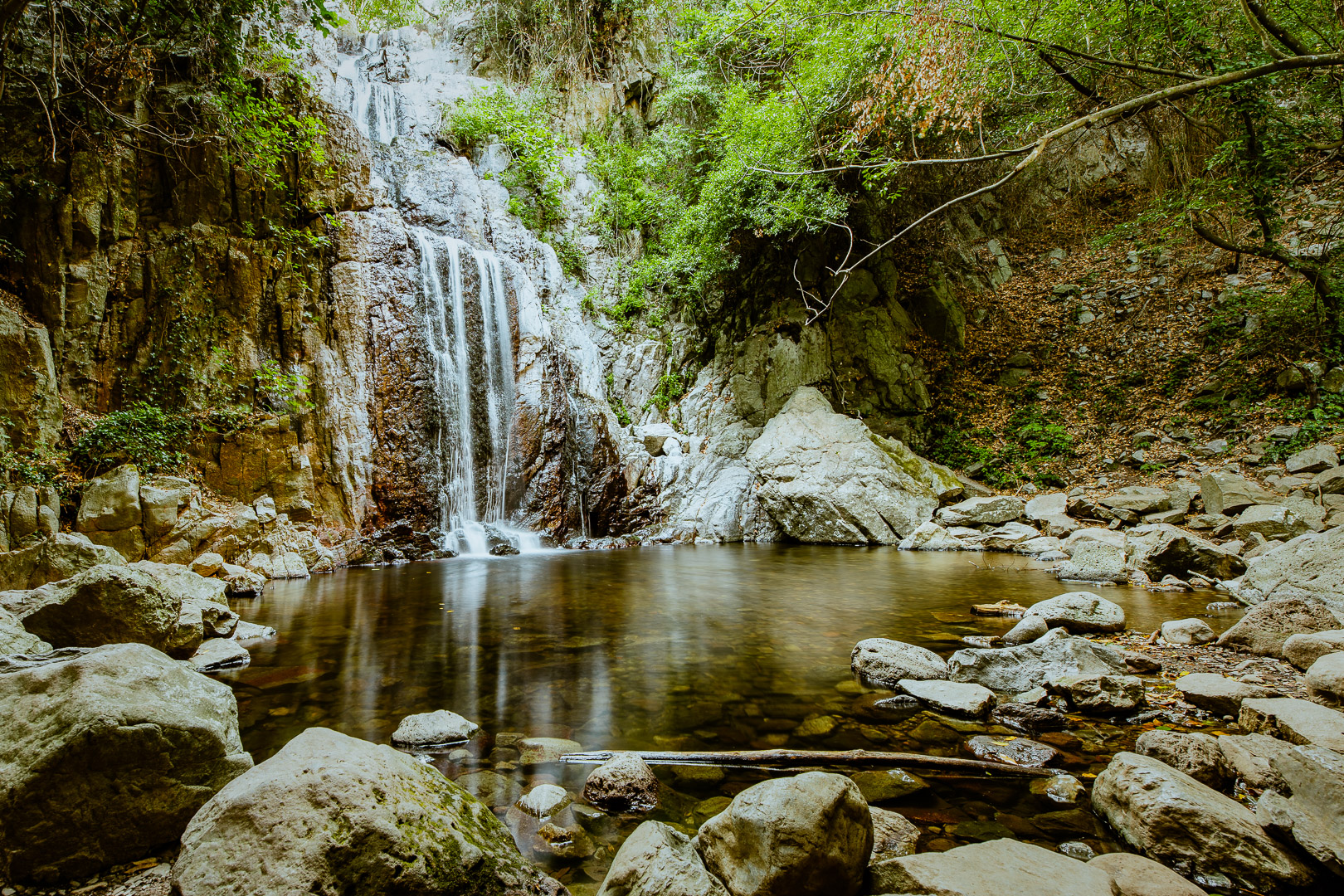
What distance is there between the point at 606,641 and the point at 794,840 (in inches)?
120

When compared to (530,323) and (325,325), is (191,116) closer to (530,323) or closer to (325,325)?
(325,325)

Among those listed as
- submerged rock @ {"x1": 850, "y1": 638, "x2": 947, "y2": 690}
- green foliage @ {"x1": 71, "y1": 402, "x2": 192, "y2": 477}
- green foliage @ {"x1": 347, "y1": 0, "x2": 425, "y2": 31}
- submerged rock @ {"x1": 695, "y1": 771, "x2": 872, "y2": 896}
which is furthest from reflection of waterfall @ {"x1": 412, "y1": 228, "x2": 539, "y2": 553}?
green foliage @ {"x1": 347, "y1": 0, "x2": 425, "y2": 31}

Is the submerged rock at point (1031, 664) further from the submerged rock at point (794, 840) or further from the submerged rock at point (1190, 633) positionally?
the submerged rock at point (794, 840)

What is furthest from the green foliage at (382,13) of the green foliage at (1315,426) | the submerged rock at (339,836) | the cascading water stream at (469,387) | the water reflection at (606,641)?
the green foliage at (1315,426)

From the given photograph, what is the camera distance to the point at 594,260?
1741 centimetres

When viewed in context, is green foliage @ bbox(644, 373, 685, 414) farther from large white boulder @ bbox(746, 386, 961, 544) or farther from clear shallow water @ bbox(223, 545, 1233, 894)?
clear shallow water @ bbox(223, 545, 1233, 894)

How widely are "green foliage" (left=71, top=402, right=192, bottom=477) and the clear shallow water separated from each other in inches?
105

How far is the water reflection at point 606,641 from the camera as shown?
287cm

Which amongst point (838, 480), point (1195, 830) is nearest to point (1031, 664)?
point (1195, 830)

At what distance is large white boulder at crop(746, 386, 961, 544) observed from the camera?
11398 millimetres

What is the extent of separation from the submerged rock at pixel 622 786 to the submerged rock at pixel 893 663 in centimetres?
176

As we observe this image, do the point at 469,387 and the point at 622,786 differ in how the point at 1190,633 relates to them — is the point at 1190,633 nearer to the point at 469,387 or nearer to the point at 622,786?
the point at 622,786

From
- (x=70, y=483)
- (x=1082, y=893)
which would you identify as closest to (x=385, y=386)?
(x=70, y=483)

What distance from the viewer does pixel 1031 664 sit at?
3.16 m
